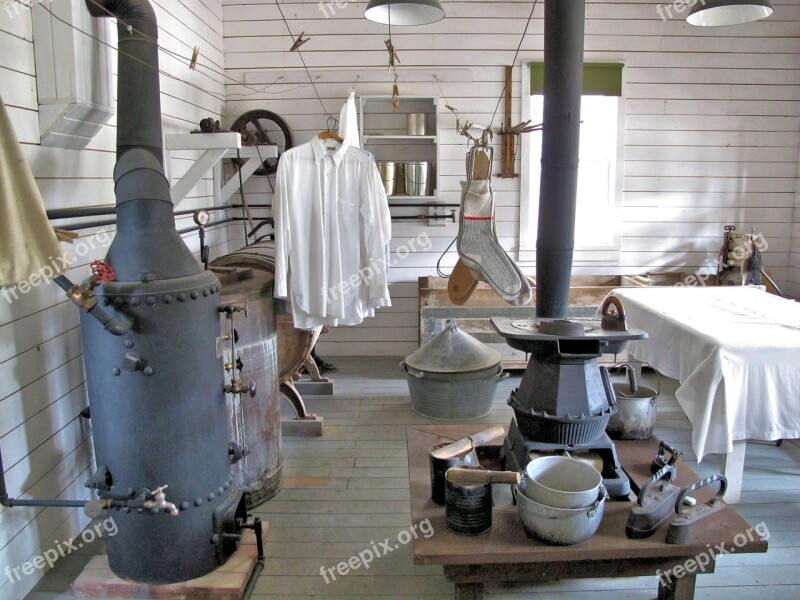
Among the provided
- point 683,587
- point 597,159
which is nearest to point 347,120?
point 597,159

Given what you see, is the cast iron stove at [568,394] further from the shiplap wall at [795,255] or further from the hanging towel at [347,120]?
the shiplap wall at [795,255]

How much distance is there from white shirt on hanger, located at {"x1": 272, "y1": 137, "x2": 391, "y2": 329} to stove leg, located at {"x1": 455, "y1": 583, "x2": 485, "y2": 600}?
1721 millimetres

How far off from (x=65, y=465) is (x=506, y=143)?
3.92 meters

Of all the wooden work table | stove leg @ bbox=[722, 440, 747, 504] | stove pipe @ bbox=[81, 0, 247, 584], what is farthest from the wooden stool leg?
stove leg @ bbox=[722, 440, 747, 504]

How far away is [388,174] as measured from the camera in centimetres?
489

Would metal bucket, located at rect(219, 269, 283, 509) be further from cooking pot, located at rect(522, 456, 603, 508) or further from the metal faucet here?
cooking pot, located at rect(522, 456, 603, 508)

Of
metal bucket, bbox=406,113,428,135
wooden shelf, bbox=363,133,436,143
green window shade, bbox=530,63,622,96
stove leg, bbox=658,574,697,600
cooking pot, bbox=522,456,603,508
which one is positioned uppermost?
green window shade, bbox=530,63,622,96

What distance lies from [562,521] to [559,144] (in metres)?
1.37

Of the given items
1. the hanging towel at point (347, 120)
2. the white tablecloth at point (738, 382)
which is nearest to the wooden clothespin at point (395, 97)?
the hanging towel at point (347, 120)

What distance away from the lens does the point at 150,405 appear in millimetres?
2076

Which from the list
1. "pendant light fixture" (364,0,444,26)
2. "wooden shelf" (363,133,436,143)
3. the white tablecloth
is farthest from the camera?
"wooden shelf" (363,133,436,143)

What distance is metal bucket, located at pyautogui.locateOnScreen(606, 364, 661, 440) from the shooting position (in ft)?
8.64

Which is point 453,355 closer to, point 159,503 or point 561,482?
point 561,482

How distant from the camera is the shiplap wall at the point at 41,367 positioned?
7.30ft
